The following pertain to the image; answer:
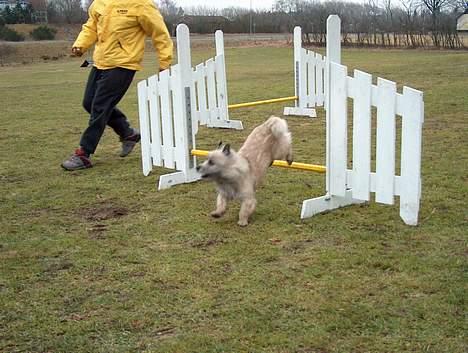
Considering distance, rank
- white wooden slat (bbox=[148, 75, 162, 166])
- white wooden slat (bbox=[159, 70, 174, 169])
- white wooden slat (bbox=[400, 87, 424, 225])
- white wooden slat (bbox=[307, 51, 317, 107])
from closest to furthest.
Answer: white wooden slat (bbox=[400, 87, 424, 225]) → white wooden slat (bbox=[159, 70, 174, 169]) → white wooden slat (bbox=[148, 75, 162, 166]) → white wooden slat (bbox=[307, 51, 317, 107])

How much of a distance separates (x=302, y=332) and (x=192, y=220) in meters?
2.17

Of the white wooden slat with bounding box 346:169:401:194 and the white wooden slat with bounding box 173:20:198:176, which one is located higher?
the white wooden slat with bounding box 173:20:198:176

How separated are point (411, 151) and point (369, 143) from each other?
37cm

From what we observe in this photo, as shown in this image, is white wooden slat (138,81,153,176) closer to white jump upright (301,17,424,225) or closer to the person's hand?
the person's hand

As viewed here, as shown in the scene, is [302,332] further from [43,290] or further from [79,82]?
[79,82]

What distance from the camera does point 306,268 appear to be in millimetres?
3916

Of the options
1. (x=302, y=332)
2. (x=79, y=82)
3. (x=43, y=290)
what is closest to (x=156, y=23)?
(x=43, y=290)

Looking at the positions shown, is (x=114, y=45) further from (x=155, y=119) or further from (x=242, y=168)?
(x=242, y=168)

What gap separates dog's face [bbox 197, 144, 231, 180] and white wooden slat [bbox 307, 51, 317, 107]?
654 cm

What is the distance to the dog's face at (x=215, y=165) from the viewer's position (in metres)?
4.82

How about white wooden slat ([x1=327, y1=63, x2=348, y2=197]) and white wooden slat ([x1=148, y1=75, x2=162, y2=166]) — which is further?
white wooden slat ([x1=148, y1=75, x2=162, y2=166])

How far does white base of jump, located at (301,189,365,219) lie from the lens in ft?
16.3

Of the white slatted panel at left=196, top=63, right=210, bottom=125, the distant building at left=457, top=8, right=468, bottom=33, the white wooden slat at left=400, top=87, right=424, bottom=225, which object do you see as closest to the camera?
the white wooden slat at left=400, top=87, right=424, bottom=225

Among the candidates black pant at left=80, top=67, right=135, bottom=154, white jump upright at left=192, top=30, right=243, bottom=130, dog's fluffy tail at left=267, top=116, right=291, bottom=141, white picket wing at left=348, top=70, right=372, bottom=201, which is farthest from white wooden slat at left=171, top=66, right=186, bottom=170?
white jump upright at left=192, top=30, right=243, bottom=130
